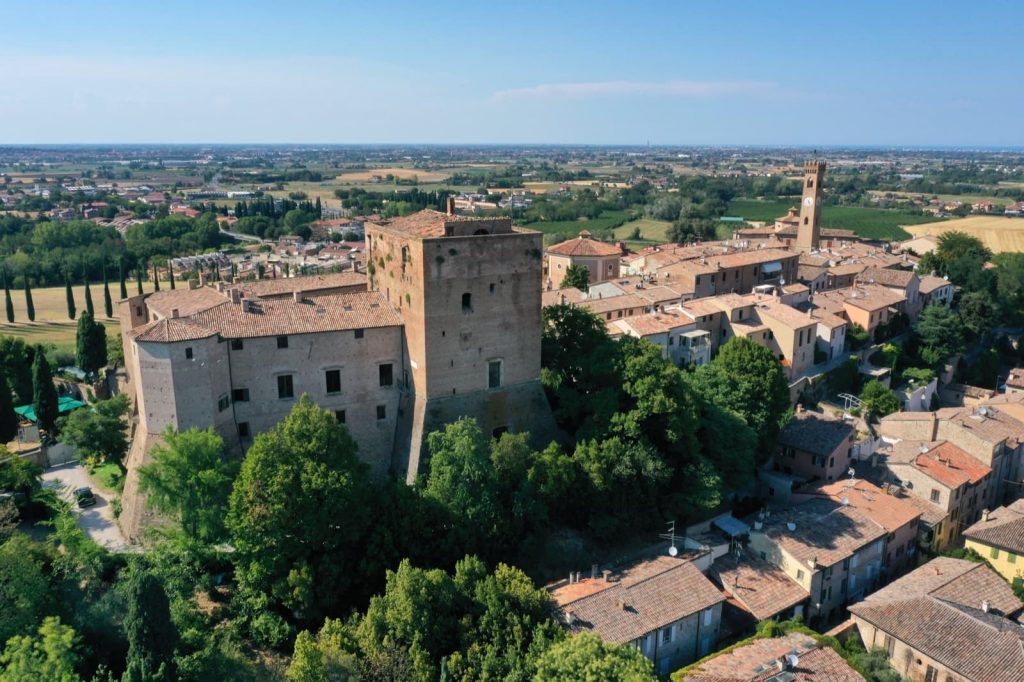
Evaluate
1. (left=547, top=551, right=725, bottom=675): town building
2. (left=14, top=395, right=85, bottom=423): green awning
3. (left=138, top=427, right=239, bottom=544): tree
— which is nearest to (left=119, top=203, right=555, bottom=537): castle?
(left=138, top=427, right=239, bottom=544): tree

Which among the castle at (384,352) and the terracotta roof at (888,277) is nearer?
the castle at (384,352)

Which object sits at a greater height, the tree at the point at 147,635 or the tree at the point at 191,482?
the tree at the point at 191,482

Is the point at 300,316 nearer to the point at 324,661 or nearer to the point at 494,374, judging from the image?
the point at 494,374

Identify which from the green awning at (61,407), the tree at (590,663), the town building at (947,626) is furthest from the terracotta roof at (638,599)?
the green awning at (61,407)

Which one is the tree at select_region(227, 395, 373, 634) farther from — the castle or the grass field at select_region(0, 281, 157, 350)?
the grass field at select_region(0, 281, 157, 350)

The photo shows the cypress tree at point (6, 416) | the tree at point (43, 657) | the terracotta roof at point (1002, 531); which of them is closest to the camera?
the tree at point (43, 657)

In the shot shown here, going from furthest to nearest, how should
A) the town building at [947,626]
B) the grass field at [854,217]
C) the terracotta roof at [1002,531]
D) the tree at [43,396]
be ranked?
1. the grass field at [854,217]
2. the tree at [43,396]
3. the terracotta roof at [1002,531]
4. the town building at [947,626]

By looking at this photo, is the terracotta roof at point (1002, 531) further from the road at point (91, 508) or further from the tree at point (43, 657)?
the road at point (91, 508)
